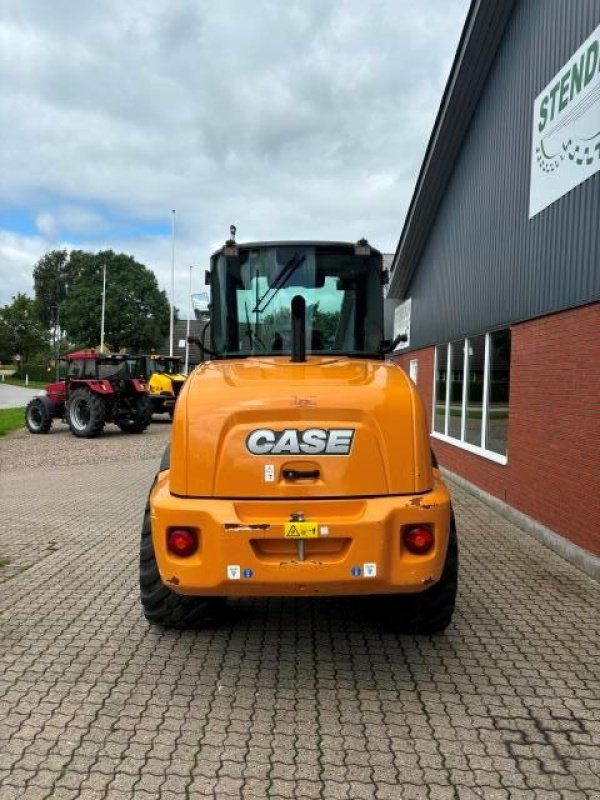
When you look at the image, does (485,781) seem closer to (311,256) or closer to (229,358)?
(229,358)

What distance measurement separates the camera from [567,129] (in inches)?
268

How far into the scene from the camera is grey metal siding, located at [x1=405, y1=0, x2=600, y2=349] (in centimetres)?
657

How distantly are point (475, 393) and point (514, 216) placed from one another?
284 cm

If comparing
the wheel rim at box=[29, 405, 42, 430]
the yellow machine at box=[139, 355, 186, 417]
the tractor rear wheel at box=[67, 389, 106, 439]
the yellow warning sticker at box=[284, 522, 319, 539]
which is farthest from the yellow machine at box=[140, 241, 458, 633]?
the yellow machine at box=[139, 355, 186, 417]

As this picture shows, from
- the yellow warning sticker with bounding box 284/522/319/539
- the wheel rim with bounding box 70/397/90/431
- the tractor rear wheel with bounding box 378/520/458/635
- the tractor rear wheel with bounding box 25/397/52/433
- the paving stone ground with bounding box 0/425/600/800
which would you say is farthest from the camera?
the tractor rear wheel with bounding box 25/397/52/433

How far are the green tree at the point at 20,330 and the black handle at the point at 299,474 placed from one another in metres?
77.0

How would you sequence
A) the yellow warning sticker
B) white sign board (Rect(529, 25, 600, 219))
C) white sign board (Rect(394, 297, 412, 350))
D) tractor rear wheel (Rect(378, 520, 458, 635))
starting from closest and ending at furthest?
the yellow warning sticker < tractor rear wheel (Rect(378, 520, 458, 635)) < white sign board (Rect(529, 25, 600, 219)) < white sign board (Rect(394, 297, 412, 350))

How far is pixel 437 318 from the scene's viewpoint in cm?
1296

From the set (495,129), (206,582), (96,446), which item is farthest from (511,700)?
(96,446)

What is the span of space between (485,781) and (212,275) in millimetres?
3526

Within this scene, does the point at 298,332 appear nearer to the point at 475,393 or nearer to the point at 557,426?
the point at 557,426

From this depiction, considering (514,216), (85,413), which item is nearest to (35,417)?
(85,413)

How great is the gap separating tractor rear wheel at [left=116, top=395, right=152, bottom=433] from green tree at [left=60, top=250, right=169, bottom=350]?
39.4m

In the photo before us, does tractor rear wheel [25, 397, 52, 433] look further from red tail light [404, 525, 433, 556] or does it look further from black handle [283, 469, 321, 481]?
red tail light [404, 525, 433, 556]
